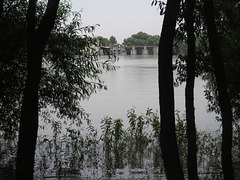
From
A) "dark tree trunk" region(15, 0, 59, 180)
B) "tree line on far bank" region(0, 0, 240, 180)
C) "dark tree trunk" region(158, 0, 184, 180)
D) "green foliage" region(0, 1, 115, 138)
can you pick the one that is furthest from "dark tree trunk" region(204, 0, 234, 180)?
"green foliage" region(0, 1, 115, 138)

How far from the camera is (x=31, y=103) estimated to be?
455 centimetres

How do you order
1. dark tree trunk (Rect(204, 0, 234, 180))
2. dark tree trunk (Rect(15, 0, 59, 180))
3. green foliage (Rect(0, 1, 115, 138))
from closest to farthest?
dark tree trunk (Rect(15, 0, 59, 180)) < dark tree trunk (Rect(204, 0, 234, 180)) < green foliage (Rect(0, 1, 115, 138))

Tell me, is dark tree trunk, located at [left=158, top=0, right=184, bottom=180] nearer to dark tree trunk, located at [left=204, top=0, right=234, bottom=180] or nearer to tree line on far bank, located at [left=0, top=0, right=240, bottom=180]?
tree line on far bank, located at [left=0, top=0, right=240, bottom=180]

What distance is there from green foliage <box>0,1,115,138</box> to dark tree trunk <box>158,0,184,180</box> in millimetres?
3847

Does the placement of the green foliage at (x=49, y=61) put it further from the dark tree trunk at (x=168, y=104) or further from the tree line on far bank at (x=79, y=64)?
the dark tree trunk at (x=168, y=104)

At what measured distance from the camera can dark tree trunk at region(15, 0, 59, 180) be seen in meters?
4.54

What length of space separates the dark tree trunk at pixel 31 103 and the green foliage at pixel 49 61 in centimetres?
239

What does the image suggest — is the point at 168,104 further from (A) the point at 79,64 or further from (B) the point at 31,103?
(A) the point at 79,64

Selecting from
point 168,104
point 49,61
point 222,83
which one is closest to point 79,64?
point 49,61

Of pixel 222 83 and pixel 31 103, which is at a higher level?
pixel 222 83

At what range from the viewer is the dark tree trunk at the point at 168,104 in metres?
4.17

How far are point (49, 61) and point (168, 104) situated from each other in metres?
5.14

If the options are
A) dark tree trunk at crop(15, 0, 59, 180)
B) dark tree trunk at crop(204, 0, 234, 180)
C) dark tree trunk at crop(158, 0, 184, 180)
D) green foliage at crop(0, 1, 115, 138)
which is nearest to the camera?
dark tree trunk at crop(158, 0, 184, 180)

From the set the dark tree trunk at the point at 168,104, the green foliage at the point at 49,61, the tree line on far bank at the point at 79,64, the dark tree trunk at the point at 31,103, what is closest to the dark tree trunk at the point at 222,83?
the tree line on far bank at the point at 79,64
